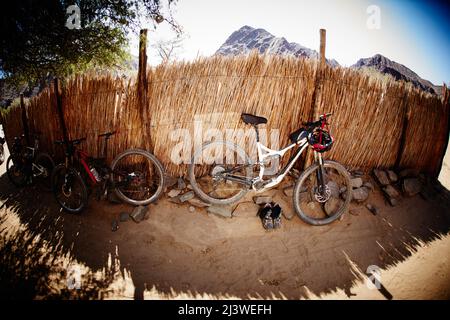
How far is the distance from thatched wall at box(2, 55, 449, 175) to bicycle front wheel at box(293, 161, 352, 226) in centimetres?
67

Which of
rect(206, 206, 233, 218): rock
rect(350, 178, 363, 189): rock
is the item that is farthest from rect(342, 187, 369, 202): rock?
rect(206, 206, 233, 218): rock

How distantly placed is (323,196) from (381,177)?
1.68 m

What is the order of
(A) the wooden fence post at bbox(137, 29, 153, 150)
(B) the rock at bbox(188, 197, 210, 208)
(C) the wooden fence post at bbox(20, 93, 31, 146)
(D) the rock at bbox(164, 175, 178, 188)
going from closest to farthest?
1. (A) the wooden fence post at bbox(137, 29, 153, 150)
2. (B) the rock at bbox(188, 197, 210, 208)
3. (D) the rock at bbox(164, 175, 178, 188)
4. (C) the wooden fence post at bbox(20, 93, 31, 146)

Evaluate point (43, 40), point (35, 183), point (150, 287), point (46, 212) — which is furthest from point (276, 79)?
point (35, 183)

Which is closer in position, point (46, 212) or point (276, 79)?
point (276, 79)

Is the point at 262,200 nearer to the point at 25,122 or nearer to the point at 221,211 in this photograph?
the point at 221,211

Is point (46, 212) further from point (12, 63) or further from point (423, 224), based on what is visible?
point (423, 224)

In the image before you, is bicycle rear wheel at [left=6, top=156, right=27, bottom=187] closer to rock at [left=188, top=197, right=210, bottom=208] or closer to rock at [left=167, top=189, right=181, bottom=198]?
rock at [left=167, top=189, right=181, bottom=198]

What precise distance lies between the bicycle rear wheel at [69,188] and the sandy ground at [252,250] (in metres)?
0.20

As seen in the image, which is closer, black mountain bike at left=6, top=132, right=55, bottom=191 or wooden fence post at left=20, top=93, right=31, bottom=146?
black mountain bike at left=6, top=132, right=55, bottom=191

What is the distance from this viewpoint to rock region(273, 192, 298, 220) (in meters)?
3.27

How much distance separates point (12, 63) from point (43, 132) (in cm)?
137

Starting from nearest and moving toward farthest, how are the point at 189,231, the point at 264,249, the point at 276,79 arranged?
the point at 264,249 → the point at 189,231 → the point at 276,79

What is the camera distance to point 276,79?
3.40 m
